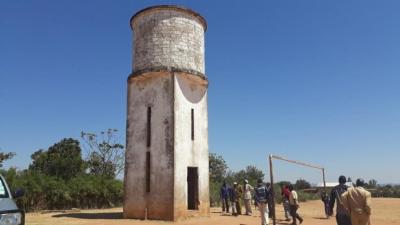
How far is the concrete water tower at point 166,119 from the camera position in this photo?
57.8 feet

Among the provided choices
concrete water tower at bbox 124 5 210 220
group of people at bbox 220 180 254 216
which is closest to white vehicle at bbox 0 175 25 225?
concrete water tower at bbox 124 5 210 220

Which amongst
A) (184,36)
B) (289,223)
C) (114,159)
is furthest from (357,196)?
(114,159)

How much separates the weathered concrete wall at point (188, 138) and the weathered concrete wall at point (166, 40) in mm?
894

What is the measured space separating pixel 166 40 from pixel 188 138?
470 cm

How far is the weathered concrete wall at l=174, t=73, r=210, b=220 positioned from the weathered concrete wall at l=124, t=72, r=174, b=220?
1.07ft

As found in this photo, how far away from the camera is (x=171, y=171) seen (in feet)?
56.9

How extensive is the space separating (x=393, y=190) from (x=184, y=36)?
48.3 metres

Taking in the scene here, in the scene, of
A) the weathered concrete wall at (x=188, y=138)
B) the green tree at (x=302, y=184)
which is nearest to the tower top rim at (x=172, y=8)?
the weathered concrete wall at (x=188, y=138)

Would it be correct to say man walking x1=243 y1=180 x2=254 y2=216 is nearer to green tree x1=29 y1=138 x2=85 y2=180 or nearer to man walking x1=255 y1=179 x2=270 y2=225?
man walking x1=255 y1=179 x2=270 y2=225

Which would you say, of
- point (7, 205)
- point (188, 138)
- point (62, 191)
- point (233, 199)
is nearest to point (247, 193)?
point (233, 199)

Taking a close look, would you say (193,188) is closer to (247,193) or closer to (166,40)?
(247,193)

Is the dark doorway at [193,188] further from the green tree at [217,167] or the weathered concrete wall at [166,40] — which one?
the green tree at [217,167]

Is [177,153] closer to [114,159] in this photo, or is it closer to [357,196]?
[357,196]

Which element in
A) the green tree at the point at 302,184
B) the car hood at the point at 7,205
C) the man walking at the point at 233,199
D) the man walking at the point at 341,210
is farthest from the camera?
the green tree at the point at 302,184
